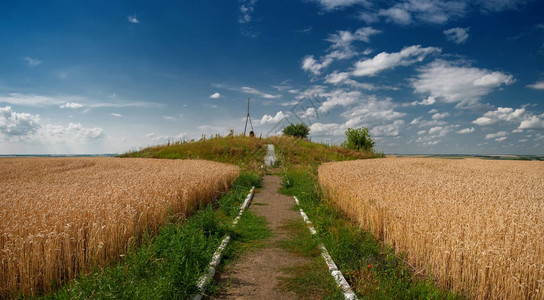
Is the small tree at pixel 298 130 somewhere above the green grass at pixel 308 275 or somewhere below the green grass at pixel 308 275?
above

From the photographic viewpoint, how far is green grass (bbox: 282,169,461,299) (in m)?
4.49

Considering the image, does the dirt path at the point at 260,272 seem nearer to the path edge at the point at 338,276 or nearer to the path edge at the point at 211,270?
the path edge at the point at 211,270

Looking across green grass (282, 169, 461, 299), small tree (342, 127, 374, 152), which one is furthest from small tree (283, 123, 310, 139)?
green grass (282, 169, 461, 299)

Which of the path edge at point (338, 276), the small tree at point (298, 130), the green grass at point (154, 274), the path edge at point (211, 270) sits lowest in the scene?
the path edge at point (211, 270)

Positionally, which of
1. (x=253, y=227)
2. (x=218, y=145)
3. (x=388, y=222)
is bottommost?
(x=253, y=227)

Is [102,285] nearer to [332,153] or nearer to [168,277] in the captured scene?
[168,277]

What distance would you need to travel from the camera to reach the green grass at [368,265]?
4488mm

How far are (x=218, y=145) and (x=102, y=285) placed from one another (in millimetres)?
29724

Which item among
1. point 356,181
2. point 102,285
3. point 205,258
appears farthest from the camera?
point 356,181

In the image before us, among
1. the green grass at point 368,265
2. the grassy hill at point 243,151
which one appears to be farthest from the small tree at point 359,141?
the green grass at point 368,265

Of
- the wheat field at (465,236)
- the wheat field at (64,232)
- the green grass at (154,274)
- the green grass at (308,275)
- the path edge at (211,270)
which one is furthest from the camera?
the green grass at (308,275)

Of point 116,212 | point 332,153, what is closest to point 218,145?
point 332,153

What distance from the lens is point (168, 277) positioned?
15.1 feet

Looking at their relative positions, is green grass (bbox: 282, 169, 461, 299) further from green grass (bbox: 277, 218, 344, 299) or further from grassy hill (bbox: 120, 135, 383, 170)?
grassy hill (bbox: 120, 135, 383, 170)
